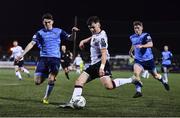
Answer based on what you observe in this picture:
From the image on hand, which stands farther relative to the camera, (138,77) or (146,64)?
(146,64)

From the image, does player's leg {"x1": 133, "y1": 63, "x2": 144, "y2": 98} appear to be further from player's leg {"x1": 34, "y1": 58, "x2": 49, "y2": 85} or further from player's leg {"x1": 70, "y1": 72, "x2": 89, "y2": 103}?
player's leg {"x1": 70, "y1": 72, "x2": 89, "y2": 103}

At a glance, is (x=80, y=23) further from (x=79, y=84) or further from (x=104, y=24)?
(x=79, y=84)

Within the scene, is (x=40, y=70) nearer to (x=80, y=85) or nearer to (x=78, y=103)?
(x=80, y=85)

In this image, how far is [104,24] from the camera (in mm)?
50375

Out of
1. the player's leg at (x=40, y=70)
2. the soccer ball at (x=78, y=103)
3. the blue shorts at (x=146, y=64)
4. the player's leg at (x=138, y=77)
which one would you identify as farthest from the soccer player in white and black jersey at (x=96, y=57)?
the blue shorts at (x=146, y=64)

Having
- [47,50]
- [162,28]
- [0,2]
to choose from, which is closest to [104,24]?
[162,28]

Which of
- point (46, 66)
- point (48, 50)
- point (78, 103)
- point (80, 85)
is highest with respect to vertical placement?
point (48, 50)

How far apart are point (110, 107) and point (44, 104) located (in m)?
1.59

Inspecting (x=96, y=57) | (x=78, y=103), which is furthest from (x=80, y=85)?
(x=96, y=57)

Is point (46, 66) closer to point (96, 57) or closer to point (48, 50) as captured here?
point (48, 50)

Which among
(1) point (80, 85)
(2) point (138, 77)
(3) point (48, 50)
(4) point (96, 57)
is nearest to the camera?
(1) point (80, 85)

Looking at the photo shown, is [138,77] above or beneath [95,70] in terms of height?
beneath

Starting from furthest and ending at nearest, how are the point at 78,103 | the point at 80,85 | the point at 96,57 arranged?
the point at 96,57 < the point at 80,85 < the point at 78,103

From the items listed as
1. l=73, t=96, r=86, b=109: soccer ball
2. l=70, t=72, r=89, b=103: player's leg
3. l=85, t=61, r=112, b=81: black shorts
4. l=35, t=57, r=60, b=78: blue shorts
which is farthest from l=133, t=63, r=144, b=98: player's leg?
l=73, t=96, r=86, b=109: soccer ball
